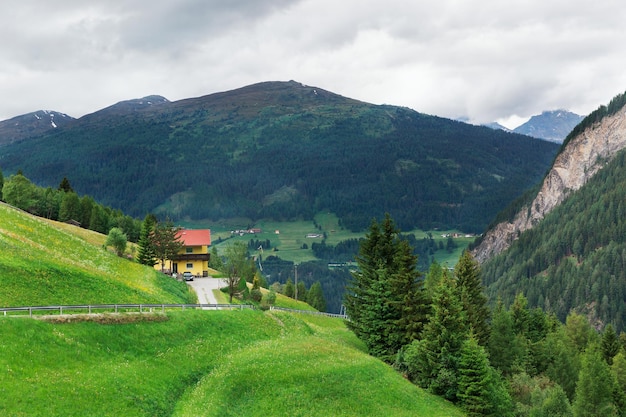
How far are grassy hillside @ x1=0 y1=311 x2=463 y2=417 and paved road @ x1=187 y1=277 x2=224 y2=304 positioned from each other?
27.0 meters

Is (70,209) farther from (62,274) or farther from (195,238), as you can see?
(62,274)

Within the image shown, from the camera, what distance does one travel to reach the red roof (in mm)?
106500

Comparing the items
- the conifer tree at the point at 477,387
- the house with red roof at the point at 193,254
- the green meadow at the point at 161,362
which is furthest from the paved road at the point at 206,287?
the conifer tree at the point at 477,387

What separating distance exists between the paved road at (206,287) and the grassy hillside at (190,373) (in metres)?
27.0

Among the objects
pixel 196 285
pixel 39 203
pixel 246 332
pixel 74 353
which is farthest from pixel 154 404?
pixel 39 203

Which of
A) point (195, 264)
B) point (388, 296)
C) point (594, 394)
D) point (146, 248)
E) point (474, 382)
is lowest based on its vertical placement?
point (594, 394)

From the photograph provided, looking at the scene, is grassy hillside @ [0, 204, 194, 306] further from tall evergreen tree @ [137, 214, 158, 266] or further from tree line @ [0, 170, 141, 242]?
tree line @ [0, 170, 141, 242]

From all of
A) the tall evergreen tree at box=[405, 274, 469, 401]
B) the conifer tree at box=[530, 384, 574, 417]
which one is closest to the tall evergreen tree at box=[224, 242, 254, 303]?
the tall evergreen tree at box=[405, 274, 469, 401]

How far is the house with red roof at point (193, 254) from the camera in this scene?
106500mm

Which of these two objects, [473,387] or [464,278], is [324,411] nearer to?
[473,387]

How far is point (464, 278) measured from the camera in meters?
72.7

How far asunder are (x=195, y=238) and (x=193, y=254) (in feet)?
10.6

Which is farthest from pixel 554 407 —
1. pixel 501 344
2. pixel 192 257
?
pixel 192 257

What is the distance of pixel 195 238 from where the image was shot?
108 metres
